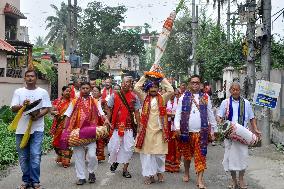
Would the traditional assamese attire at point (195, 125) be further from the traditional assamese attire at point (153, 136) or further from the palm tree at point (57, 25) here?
the palm tree at point (57, 25)

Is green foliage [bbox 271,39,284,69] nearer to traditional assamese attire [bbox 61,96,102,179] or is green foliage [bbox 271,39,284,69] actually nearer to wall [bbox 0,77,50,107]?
wall [bbox 0,77,50,107]

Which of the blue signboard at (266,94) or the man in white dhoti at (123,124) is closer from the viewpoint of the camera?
the man in white dhoti at (123,124)

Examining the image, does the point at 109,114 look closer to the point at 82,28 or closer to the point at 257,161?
the point at 257,161

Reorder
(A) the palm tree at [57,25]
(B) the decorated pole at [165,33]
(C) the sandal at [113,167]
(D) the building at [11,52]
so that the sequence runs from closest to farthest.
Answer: (C) the sandal at [113,167] → (B) the decorated pole at [165,33] → (D) the building at [11,52] → (A) the palm tree at [57,25]

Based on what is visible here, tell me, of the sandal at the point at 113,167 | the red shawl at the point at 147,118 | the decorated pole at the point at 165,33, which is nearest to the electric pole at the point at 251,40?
the decorated pole at the point at 165,33

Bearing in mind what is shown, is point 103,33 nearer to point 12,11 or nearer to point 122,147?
point 12,11

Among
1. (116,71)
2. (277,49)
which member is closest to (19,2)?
(277,49)

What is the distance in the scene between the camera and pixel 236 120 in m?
8.02

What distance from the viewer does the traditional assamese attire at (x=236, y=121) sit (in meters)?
7.93

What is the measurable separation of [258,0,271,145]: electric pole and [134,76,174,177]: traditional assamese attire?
5.18 meters

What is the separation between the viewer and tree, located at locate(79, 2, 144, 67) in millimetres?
59812

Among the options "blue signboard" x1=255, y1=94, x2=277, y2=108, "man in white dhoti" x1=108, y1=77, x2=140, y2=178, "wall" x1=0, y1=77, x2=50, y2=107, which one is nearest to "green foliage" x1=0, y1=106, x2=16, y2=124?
"wall" x1=0, y1=77, x2=50, y2=107

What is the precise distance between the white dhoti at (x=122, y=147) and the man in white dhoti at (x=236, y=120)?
1.85 metres

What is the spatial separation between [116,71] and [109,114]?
3568 inches
